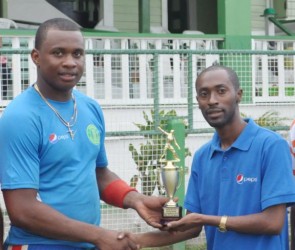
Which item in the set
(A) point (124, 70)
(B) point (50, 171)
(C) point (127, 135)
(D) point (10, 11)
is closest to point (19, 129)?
(B) point (50, 171)

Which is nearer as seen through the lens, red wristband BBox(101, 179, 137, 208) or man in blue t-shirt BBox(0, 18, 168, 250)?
man in blue t-shirt BBox(0, 18, 168, 250)

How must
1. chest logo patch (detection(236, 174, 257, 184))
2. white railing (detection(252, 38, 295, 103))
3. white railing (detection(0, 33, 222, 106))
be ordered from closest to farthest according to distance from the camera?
chest logo patch (detection(236, 174, 257, 184)), white railing (detection(0, 33, 222, 106)), white railing (detection(252, 38, 295, 103))

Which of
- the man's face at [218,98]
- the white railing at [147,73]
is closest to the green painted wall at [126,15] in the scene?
the white railing at [147,73]

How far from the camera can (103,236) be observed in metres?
4.06

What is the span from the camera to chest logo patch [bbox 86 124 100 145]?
13.7ft

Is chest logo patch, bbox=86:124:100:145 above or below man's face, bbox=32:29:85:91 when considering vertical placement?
below

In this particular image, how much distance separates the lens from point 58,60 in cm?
406

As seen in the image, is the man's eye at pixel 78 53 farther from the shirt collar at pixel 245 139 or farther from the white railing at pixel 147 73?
the white railing at pixel 147 73

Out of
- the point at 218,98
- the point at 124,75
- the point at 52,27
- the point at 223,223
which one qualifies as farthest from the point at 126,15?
the point at 223,223

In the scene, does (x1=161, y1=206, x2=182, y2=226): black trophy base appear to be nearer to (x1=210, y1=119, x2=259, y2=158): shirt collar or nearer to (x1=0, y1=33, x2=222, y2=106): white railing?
(x1=210, y1=119, x2=259, y2=158): shirt collar

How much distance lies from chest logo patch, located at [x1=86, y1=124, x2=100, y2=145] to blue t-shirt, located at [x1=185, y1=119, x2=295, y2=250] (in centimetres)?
60

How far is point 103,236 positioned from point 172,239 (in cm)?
56

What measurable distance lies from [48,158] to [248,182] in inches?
39.0

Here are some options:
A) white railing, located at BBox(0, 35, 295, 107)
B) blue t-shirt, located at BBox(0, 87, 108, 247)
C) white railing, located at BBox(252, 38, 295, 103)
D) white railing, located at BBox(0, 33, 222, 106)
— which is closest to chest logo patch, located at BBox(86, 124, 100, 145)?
blue t-shirt, located at BBox(0, 87, 108, 247)
